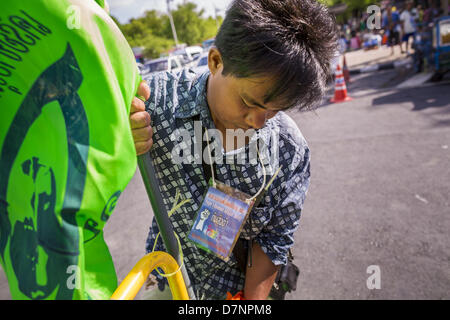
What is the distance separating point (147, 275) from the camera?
31.6 inches

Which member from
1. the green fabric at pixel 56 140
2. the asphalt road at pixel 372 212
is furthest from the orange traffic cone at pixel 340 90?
the green fabric at pixel 56 140

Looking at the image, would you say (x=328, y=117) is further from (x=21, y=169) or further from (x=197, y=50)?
(x=197, y=50)

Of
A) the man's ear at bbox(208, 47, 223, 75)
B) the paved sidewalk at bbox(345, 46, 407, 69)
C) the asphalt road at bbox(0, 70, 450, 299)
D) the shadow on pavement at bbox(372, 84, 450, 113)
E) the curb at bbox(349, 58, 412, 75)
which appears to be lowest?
the asphalt road at bbox(0, 70, 450, 299)

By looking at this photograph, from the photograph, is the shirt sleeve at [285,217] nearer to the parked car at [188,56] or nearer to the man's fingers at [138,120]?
the man's fingers at [138,120]

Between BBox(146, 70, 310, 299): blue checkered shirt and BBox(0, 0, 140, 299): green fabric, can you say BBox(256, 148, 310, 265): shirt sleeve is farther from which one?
BBox(0, 0, 140, 299): green fabric

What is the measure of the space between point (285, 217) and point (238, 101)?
1.69 feet

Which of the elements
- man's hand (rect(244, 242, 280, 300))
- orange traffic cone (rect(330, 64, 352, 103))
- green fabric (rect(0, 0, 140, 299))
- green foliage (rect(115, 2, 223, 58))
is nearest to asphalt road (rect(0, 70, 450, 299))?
man's hand (rect(244, 242, 280, 300))

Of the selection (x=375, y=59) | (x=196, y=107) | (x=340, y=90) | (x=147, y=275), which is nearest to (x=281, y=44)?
(x=196, y=107)

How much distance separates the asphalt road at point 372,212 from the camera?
2.27 m

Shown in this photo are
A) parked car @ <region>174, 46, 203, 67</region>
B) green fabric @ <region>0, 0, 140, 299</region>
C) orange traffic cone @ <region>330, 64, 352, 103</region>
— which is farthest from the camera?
parked car @ <region>174, 46, 203, 67</region>

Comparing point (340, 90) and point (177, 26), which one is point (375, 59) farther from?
point (177, 26)

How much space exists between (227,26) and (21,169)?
665 millimetres

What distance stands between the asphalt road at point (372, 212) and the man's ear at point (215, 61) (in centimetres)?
55

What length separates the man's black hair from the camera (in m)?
0.86
